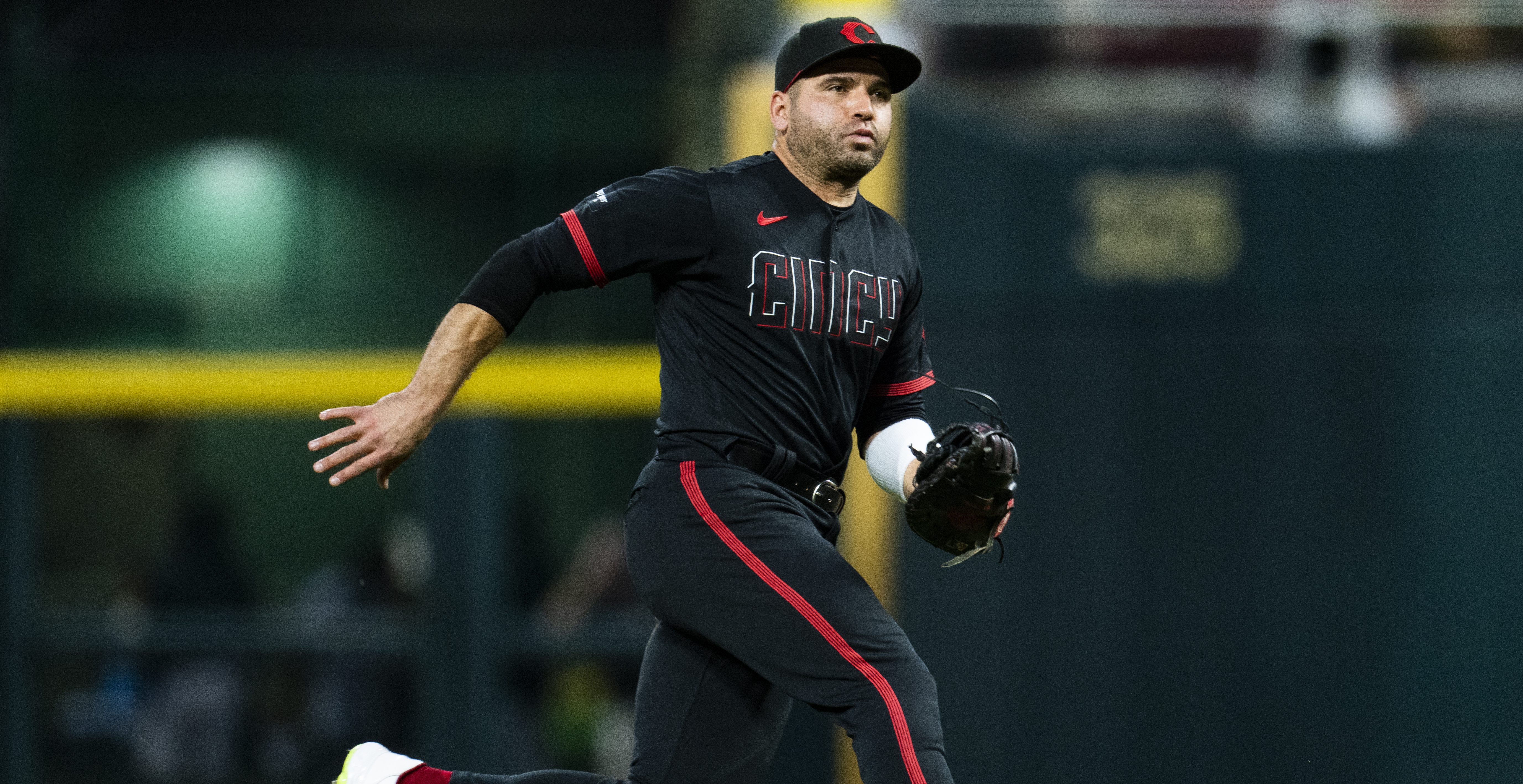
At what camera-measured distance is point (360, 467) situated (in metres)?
2.87

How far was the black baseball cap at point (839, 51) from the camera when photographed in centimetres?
312

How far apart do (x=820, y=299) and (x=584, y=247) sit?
52 centimetres

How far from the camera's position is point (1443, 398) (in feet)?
23.8

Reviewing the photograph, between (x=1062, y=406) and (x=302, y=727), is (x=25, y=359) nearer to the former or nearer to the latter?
(x=302, y=727)

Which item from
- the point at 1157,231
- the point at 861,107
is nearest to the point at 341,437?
the point at 861,107

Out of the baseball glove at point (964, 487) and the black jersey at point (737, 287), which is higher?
the black jersey at point (737, 287)

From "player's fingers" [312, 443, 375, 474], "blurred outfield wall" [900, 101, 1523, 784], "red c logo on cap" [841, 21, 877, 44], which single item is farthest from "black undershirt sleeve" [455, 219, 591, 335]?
"blurred outfield wall" [900, 101, 1523, 784]

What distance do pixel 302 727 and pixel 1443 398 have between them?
243 inches

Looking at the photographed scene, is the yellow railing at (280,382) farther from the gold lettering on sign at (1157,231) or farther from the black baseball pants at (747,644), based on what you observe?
the black baseball pants at (747,644)

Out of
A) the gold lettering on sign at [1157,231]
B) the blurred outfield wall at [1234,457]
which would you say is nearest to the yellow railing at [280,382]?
the blurred outfield wall at [1234,457]

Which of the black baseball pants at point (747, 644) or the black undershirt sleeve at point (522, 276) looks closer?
the black baseball pants at point (747, 644)

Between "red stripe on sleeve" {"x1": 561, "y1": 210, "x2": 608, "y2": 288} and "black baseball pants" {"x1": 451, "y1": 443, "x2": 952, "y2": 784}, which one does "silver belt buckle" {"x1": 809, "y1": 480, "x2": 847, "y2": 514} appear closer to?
"black baseball pants" {"x1": 451, "y1": 443, "x2": 952, "y2": 784}

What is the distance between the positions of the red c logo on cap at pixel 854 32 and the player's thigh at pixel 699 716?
4.36 ft

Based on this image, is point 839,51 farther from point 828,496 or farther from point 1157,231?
point 1157,231
